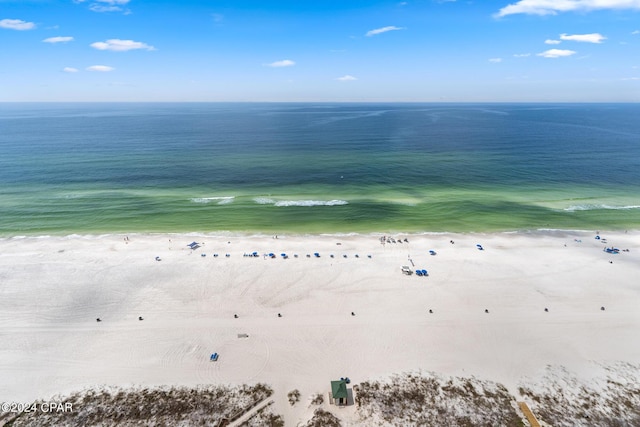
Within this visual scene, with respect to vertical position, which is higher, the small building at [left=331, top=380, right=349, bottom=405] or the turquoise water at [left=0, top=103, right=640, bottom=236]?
the turquoise water at [left=0, top=103, right=640, bottom=236]

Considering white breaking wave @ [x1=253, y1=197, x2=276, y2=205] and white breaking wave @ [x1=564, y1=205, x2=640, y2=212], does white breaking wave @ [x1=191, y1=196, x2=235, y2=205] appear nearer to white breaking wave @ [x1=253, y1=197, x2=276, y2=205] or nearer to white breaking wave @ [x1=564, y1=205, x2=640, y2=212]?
white breaking wave @ [x1=253, y1=197, x2=276, y2=205]

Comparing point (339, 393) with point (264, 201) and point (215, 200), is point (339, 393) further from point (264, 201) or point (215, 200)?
point (215, 200)

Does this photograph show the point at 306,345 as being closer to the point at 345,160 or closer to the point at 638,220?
the point at 638,220

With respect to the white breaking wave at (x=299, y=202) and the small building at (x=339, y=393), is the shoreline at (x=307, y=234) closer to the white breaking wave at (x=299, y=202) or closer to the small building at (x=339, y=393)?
the white breaking wave at (x=299, y=202)

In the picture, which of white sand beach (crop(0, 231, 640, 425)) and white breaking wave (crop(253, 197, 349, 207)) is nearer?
white sand beach (crop(0, 231, 640, 425))

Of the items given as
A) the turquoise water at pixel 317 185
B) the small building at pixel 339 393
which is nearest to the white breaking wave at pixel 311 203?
the turquoise water at pixel 317 185

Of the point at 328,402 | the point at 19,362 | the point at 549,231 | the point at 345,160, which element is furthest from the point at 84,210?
the point at 549,231

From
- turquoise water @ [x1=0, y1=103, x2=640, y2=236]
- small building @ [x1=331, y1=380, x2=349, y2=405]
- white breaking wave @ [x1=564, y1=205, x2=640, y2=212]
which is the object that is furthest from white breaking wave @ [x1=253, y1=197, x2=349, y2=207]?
white breaking wave @ [x1=564, y1=205, x2=640, y2=212]
